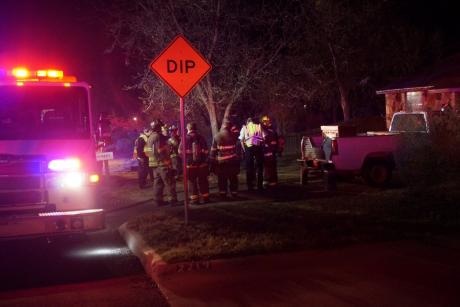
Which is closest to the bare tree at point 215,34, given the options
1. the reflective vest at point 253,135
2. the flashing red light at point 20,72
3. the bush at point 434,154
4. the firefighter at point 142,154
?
A: the firefighter at point 142,154

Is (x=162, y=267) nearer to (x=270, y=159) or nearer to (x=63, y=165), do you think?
(x=63, y=165)

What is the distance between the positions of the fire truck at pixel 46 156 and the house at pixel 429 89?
17.8 meters

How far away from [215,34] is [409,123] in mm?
6285

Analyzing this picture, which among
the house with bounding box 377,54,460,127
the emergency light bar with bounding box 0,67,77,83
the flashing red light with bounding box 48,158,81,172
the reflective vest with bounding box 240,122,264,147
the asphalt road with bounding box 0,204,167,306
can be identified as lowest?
the asphalt road with bounding box 0,204,167,306

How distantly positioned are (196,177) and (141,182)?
3.79 meters

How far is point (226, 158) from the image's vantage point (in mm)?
12727

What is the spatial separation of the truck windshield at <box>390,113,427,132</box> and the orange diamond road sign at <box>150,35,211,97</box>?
6.53 m

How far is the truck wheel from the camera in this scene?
13.5m

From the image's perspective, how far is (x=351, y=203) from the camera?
11.4 meters

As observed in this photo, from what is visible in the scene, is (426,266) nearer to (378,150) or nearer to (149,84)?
(378,150)

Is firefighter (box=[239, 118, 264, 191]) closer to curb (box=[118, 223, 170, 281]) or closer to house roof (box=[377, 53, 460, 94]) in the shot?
curb (box=[118, 223, 170, 281])

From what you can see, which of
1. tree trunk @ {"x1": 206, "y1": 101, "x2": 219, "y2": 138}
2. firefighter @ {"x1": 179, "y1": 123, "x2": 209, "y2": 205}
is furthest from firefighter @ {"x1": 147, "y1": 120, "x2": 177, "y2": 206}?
tree trunk @ {"x1": 206, "y1": 101, "x2": 219, "y2": 138}

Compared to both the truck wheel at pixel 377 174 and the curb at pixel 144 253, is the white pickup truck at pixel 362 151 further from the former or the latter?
the curb at pixel 144 253

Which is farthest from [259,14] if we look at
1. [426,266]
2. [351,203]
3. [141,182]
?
[426,266]
